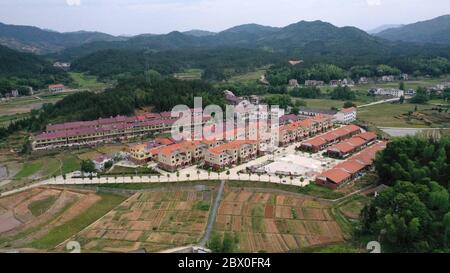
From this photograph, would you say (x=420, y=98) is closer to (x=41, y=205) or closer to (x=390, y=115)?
(x=390, y=115)

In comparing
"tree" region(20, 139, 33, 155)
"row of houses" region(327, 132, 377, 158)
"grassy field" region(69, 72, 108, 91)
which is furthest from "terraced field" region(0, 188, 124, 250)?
"grassy field" region(69, 72, 108, 91)

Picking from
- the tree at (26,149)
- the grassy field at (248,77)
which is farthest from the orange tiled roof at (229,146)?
the grassy field at (248,77)

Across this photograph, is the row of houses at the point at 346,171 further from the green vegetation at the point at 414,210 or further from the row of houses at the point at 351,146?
the green vegetation at the point at 414,210

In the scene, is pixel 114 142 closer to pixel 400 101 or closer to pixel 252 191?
pixel 252 191

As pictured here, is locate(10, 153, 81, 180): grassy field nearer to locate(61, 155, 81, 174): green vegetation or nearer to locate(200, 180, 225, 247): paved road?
locate(61, 155, 81, 174): green vegetation

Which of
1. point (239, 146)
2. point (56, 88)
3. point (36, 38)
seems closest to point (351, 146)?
point (239, 146)
